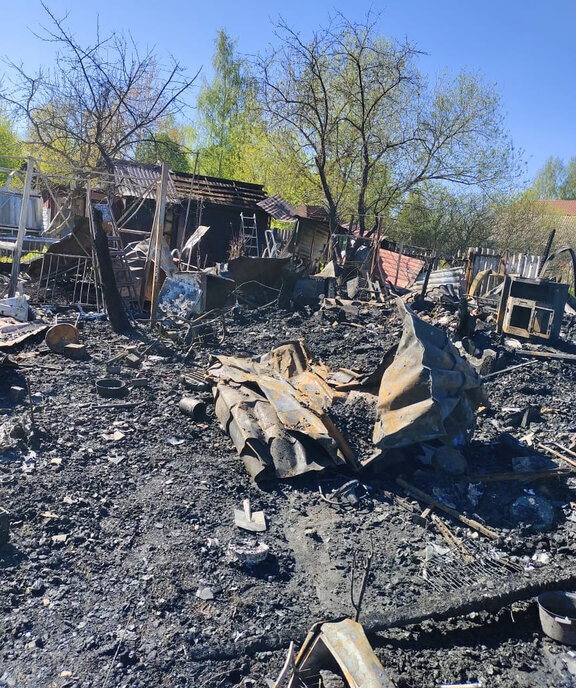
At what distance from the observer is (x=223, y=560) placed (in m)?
4.00

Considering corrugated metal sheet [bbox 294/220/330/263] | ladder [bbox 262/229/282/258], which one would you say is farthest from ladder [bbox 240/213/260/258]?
corrugated metal sheet [bbox 294/220/330/263]

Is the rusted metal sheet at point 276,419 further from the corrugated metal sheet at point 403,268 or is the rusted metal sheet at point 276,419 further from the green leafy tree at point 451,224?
the green leafy tree at point 451,224

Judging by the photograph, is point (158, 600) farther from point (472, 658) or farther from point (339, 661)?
point (472, 658)

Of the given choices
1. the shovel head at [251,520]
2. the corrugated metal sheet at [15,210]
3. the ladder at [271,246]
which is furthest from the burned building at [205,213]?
the shovel head at [251,520]

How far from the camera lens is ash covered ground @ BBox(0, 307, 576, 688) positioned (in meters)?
3.16

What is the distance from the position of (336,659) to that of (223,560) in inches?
57.4

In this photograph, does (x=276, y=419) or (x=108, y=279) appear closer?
(x=276, y=419)

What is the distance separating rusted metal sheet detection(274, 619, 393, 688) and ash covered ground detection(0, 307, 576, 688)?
0.30 m

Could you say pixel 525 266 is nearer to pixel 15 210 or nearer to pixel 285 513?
pixel 15 210

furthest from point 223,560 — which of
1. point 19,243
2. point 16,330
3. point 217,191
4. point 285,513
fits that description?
point 217,191

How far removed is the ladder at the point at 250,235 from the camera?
20.7 meters

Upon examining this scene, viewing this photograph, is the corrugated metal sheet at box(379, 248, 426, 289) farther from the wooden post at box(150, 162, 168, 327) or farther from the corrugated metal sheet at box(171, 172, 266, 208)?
the wooden post at box(150, 162, 168, 327)

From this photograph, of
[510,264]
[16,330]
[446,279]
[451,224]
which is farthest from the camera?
[451,224]

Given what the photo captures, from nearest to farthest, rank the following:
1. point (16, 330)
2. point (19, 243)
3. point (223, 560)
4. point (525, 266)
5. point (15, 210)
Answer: point (223, 560), point (16, 330), point (19, 243), point (15, 210), point (525, 266)
